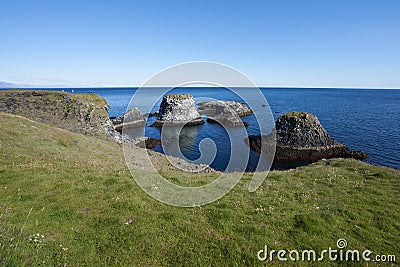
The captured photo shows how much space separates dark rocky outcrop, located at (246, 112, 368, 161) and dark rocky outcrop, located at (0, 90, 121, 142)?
39.6m

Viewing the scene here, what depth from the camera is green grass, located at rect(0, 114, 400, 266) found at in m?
8.86

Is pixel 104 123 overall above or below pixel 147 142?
above

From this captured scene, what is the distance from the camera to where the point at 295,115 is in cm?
5684

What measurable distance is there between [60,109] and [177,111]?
4760cm

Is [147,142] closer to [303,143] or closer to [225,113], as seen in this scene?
[303,143]

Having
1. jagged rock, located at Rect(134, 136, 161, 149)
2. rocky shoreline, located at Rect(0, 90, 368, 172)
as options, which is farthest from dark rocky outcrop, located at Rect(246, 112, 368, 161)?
jagged rock, located at Rect(134, 136, 161, 149)

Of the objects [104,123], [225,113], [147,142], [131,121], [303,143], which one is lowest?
[147,142]

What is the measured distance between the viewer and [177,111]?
94062 mm

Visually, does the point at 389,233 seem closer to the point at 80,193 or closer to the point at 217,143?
the point at 80,193

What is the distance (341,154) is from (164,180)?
48.8m

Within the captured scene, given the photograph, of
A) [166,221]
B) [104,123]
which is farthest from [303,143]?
[166,221]

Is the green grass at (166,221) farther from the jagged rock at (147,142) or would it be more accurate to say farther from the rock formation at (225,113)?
the rock formation at (225,113)

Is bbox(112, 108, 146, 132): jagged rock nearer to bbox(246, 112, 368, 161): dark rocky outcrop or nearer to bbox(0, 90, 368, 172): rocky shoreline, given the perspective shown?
bbox(0, 90, 368, 172): rocky shoreline

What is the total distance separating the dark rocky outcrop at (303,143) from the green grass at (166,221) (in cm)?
3553
